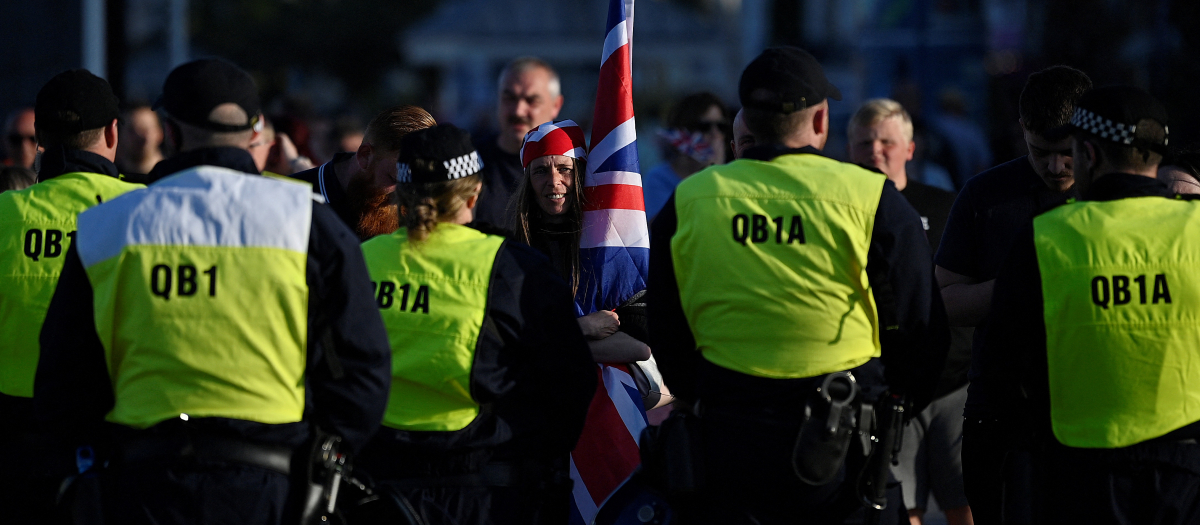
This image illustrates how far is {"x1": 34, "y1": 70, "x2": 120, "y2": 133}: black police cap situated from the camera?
4539 mm

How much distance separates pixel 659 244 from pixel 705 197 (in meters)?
0.25

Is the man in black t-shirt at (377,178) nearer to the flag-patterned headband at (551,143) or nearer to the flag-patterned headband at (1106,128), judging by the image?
the flag-patterned headband at (551,143)

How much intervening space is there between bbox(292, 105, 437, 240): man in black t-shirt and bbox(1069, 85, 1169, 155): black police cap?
2.33 m

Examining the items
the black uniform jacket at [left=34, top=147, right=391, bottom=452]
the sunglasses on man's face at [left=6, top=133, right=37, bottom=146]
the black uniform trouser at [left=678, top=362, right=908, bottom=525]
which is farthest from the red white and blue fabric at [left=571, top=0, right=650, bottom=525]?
the sunglasses on man's face at [left=6, top=133, right=37, bottom=146]

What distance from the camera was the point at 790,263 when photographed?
4.00 m

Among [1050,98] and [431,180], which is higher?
[1050,98]

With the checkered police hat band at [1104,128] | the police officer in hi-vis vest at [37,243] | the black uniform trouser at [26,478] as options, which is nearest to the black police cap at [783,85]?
the checkered police hat band at [1104,128]

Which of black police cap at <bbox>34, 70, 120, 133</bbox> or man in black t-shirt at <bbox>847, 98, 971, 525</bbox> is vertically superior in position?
black police cap at <bbox>34, 70, 120, 133</bbox>

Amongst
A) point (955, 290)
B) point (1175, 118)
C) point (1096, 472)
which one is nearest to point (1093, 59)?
point (1175, 118)

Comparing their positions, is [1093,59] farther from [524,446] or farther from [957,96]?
[524,446]

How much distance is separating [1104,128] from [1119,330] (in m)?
0.59

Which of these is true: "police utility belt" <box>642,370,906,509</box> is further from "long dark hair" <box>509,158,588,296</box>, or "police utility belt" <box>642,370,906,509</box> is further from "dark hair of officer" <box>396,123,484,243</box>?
"long dark hair" <box>509,158,588,296</box>

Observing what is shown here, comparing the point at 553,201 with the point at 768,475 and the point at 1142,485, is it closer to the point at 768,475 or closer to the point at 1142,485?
the point at 768,475

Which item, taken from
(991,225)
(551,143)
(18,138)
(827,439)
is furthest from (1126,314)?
(18,138)
